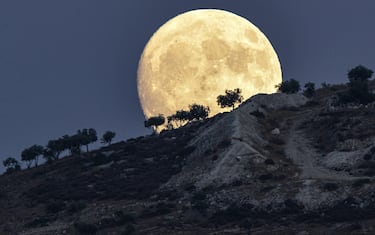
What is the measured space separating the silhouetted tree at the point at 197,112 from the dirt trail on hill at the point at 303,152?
26533 millimetres

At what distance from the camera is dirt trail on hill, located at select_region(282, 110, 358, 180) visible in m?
99.2

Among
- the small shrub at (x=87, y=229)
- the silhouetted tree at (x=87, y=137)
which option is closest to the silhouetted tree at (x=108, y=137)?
the silhouetted tree at (x=87, y=137)

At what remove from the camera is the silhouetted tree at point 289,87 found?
172 metres

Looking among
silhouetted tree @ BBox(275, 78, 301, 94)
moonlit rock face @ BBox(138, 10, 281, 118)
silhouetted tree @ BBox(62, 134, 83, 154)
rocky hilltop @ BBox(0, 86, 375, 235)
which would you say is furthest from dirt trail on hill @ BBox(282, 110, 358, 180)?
silhouetted tree @ BBox(62, 134, 83, 154)

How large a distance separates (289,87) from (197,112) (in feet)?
76.5

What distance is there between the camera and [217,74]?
15475 centimetres

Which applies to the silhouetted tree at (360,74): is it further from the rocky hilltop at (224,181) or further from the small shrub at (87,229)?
the small shrub at (87,229)

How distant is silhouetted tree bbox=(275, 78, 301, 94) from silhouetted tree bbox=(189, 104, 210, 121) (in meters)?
18.2

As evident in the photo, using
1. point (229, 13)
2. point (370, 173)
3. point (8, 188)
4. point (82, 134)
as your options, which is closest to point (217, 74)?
point (229, 13)

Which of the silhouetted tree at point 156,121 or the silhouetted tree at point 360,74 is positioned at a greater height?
the silhouetted tree at point 360,74

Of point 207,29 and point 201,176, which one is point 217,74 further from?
point 201,176

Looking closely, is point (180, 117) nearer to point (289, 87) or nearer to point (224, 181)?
point (289, 87)

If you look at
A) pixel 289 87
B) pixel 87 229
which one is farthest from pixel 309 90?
pixel 87 229

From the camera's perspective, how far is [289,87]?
173 metres
